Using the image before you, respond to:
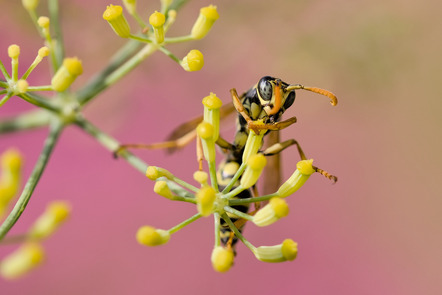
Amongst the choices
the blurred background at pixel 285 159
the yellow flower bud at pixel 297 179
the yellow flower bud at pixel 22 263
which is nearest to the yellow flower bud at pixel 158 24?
the yellow flower bud at pixel 297 179

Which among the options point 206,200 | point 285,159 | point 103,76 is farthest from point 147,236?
point 285,159

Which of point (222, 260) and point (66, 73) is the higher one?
point (66, 73)

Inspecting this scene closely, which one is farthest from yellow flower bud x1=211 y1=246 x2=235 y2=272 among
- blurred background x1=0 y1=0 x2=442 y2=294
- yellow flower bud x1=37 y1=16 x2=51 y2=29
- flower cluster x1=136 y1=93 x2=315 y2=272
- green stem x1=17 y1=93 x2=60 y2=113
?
blurred background x1=0 y1=0 x2=442 y2=294

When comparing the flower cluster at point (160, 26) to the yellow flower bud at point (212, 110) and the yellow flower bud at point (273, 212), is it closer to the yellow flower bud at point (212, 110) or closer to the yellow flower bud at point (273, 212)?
the yellow flower bud at point (212, 110)

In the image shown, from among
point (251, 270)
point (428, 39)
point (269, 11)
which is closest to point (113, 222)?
point (251, 270)

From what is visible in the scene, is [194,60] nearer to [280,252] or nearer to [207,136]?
[207,136]
